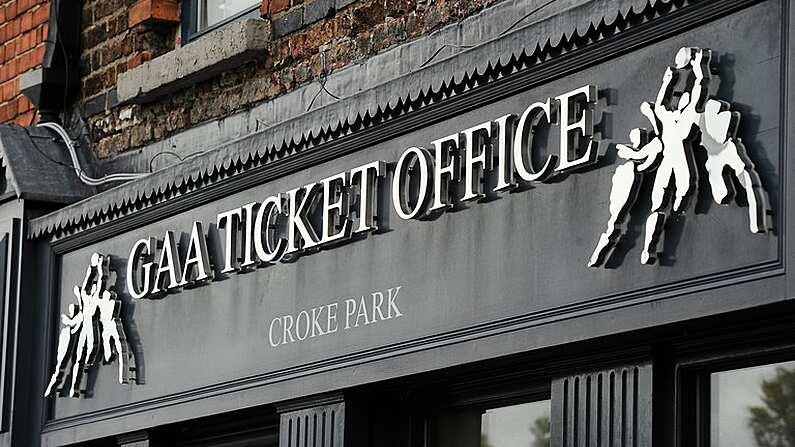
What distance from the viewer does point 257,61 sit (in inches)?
304

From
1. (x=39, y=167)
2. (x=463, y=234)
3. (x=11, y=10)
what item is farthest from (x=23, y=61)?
(x=463, y=234)

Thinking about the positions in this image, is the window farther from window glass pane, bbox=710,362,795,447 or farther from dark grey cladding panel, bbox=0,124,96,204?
window glass pane, bbox=710,362,795,447

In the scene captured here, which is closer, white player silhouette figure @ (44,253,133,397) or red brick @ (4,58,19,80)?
white player silhouette figure @ (44,253,133,397)

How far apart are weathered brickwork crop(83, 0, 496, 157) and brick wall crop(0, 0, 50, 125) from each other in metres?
0.41

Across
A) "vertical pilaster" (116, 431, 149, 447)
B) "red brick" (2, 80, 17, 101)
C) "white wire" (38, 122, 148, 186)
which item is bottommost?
"vertical pilaster" (116, 431, 149, 447)

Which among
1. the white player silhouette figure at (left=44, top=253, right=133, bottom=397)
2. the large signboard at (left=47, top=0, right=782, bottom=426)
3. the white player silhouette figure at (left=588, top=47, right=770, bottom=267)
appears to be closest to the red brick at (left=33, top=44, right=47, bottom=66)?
the large signboard at (left=47, top=0, right=782, bottom=426)

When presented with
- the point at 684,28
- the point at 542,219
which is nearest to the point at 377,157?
the point at 542,219

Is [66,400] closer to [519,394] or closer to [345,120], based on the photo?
[345,120]

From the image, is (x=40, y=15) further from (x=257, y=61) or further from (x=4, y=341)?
(x=257, y=61)

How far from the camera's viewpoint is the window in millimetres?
8125

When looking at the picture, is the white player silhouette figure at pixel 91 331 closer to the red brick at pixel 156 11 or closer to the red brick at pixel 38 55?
the red brick at pixel 156 11

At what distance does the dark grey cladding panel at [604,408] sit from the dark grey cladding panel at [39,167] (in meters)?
3.79

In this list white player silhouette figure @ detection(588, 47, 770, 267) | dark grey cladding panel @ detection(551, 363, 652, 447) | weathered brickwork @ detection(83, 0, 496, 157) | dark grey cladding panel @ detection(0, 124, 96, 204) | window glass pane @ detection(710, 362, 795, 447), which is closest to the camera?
white player silhouette figure @ detection(588, 47, 770, 267)

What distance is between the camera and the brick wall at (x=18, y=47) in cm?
938
